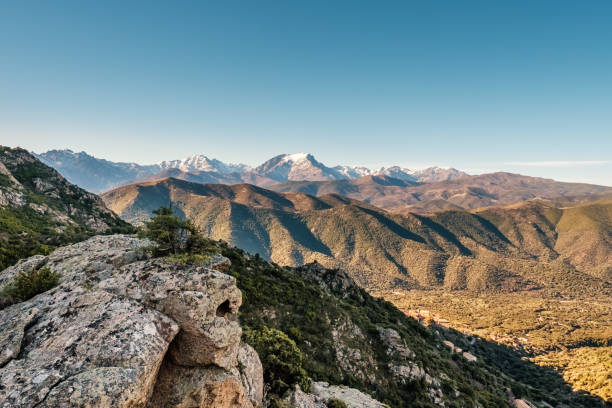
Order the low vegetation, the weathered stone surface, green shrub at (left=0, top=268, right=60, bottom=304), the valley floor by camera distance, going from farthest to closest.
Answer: the valley floor, the low vegetation, the weathered stone surface, green shrub at (left=0, top=268, right=60, bottom=304)

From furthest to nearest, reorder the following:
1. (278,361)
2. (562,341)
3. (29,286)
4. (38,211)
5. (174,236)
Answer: (562,341) → (38,211) → (278,361) → (174,236) → (29,286)

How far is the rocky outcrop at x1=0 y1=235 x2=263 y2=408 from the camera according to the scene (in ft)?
32.5

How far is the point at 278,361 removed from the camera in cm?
2586

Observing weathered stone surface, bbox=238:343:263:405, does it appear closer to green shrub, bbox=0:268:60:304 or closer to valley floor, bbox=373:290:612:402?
green shrub, bbox=0:268:60:304

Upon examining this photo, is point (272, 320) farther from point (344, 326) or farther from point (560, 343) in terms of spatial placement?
point (560, 343)

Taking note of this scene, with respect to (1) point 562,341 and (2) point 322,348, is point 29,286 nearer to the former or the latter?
(2) point 322,348

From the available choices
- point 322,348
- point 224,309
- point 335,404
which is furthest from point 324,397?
point 224,309

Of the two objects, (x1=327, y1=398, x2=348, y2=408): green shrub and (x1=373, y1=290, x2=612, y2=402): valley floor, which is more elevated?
(x1=327, y1=398, x2=348, y2=408): green shrub

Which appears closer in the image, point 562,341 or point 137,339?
point 137,339

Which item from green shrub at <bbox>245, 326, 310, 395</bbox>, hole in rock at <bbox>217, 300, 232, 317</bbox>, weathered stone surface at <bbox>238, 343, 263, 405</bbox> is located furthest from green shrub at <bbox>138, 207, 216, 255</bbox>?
green shrub at <bbox>245, 326, 310, 395</bbox>

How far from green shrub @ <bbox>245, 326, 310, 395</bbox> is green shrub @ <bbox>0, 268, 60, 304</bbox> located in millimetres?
17876

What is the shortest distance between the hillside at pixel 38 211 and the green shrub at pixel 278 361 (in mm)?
32459

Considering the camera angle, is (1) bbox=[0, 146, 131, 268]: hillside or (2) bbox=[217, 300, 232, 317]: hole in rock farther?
(1) bbox=[0, 146, 131, 268]: hillside

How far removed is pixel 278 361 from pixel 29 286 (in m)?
20.0
